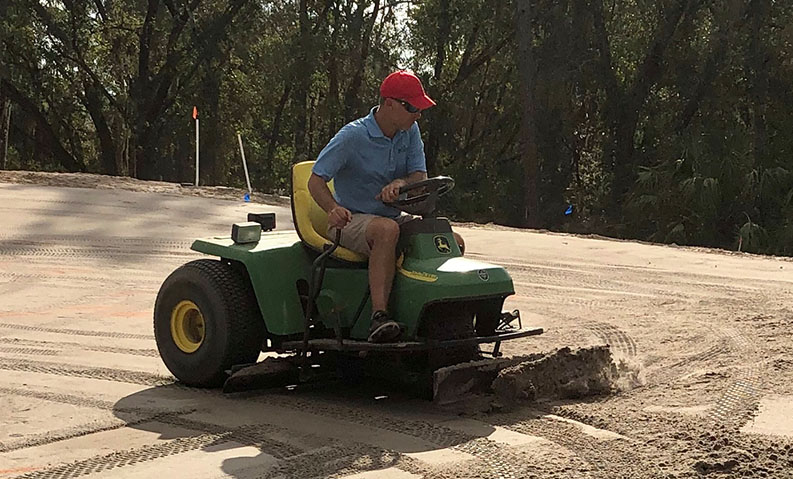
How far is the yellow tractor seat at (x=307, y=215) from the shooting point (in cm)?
551

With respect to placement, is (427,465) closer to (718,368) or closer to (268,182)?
(718,368)

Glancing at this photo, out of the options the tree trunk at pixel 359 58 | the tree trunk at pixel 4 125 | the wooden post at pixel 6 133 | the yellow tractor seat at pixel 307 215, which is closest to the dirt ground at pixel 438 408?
the yellow tractor seat at pixel 307 215

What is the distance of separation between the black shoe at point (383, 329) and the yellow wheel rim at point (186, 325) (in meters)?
1.23

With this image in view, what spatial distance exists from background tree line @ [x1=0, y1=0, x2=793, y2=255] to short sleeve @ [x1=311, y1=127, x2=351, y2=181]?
13382 millimetres

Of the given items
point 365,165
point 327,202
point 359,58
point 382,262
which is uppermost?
point 359,58

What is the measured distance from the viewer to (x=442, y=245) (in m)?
5.28

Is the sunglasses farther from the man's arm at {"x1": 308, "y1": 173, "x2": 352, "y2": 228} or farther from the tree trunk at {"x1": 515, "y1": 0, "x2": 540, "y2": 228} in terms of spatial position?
the tree trunk at {"x1": 515, "y1": 0, "x2": 540, "y2": 228}

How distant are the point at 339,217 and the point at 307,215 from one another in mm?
486

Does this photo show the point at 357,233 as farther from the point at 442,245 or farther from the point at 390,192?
the point at 442,245

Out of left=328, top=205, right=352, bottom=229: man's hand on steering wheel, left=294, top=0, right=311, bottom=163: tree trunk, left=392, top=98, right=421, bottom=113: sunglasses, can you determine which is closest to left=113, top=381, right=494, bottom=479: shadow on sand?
left=328, top=205, right=352, bottom=229: man's hand on steering wheel

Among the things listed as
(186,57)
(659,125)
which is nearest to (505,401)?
(659,125)

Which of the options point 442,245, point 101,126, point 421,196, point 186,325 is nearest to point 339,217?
point 421,196

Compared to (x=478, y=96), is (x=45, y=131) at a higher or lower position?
lower

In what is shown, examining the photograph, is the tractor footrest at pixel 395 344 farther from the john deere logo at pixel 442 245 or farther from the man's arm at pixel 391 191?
the man's arm at pixel 391 191
